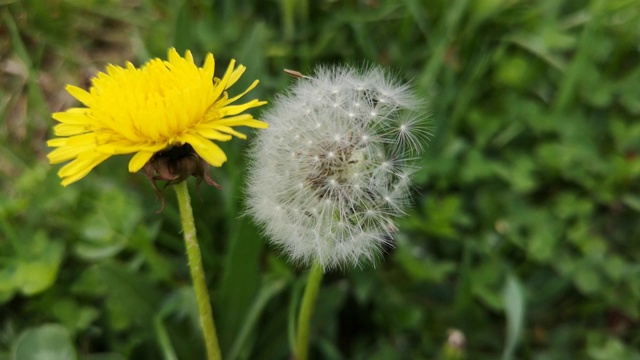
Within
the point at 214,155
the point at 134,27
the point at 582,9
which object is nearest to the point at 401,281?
the point at 214,155

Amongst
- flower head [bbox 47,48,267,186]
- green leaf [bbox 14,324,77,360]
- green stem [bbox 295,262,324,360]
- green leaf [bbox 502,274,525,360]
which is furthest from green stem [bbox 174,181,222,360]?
green leaf [bbox 502,274,525,360]

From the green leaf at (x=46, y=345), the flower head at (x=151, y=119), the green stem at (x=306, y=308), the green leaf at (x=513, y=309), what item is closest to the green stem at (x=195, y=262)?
the flower head at (x=151, y=119)

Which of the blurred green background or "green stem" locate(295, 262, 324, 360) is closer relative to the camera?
"green stem" locate(295, 262, 324, 360)

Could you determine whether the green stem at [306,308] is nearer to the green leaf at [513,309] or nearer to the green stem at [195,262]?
the green stem at [195,262]

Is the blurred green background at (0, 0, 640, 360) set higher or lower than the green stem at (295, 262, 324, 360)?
higher

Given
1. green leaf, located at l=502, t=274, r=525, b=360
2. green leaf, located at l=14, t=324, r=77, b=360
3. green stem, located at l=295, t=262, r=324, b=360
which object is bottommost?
green leaf, located at l=14, t=324, r=77, b=360

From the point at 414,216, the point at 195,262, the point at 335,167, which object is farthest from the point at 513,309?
the point at 195,262

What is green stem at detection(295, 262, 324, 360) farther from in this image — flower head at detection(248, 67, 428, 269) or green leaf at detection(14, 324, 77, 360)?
green leaf at detection(14, 324, 77, 360)
